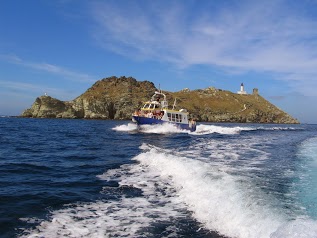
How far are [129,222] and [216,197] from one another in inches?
138

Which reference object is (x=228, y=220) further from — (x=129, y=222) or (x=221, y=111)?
(x=221, y=111)

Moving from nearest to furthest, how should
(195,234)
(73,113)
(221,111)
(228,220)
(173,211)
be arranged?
1. (195,234)
2. (228,220)
3. (173,211)
4. (73,113)
5. (221,111)

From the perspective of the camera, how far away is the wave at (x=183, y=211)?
27.2 feet

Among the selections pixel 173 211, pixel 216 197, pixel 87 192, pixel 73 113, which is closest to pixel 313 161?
pixel 216 197

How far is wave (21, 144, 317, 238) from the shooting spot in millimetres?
8297

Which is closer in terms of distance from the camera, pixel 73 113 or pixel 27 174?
pixel 27 174

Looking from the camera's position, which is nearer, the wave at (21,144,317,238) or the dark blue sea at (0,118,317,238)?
the wave at (21,144,317,238)

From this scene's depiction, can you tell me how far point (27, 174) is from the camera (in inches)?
630

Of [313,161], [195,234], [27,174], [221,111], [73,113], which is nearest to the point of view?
[195,234]

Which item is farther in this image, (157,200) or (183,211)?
(157,200)

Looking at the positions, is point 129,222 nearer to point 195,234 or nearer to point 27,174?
point 195,234

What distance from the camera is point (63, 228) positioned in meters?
8.66

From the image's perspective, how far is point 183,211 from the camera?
1051 centimetres

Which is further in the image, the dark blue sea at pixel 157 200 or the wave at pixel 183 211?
the dark blue sea at pixel 157 200
